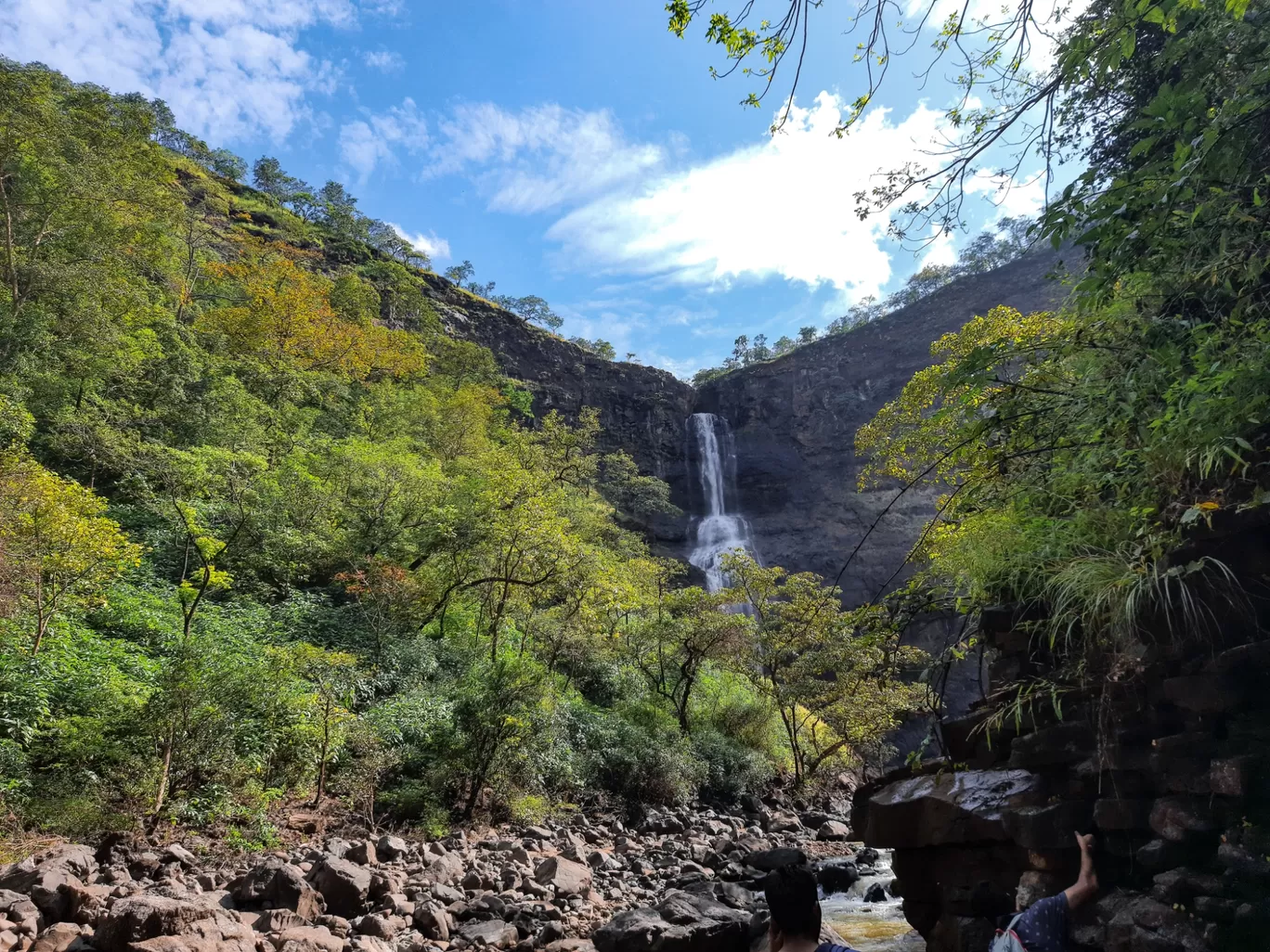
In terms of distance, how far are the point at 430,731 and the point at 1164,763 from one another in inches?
335

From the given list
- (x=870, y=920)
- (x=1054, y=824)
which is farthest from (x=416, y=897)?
(x=1054, y=824)

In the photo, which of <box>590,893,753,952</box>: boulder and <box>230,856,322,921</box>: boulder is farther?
<box>590,893,753,952</box>: boulder

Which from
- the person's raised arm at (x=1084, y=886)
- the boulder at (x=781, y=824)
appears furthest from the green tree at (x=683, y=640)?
the person's raised arm at (x=1084, y=886)

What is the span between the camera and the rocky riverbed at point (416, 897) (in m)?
4.00

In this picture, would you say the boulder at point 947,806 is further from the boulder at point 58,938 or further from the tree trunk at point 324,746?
the tree trunk at point 324,746

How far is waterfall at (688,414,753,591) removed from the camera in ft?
102

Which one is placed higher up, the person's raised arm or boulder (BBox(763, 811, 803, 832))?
the person's raised arm

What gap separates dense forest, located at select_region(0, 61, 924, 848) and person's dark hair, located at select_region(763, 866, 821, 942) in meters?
1.92

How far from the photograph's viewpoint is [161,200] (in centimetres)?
1855

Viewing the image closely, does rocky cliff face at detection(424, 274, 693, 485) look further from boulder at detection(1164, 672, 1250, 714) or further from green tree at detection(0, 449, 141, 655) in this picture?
boulder at detection(1164, 672, 1250, 714)

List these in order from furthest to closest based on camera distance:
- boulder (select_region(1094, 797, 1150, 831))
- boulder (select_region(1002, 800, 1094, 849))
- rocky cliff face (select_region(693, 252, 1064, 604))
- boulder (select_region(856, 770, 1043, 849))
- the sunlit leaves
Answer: rocky cliff face (select_region(693, 252, 1064, 604)), the sunlit leaves, boulder (select_region(856, 770, 1043, 849)), boulder (select_region(1002, 800, 1094, 849)), boulder (select_region(1094, 797, 1150, 831))

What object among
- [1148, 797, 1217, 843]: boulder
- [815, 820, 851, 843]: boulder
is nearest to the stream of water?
[815, 820, 851, 843]: boulder

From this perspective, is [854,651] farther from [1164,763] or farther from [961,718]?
[1164,763]

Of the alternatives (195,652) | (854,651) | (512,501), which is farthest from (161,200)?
(854,651)
